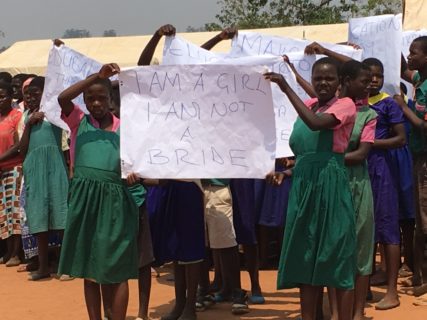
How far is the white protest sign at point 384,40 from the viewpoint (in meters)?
6.62

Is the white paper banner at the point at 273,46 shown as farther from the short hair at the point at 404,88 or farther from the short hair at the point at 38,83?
the short hair at the point at 38,83

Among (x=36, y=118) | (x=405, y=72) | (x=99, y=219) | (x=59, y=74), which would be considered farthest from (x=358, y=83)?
(x=36, y=118)

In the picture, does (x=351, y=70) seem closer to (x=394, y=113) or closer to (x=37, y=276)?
(x=394, y=113)

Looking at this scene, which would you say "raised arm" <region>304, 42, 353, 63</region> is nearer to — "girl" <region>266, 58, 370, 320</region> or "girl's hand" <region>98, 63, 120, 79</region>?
"girl" <region>266, 58, 370, 320</region>

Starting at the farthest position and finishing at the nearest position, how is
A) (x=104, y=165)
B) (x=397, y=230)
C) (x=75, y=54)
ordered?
(x=75, y=54)
(x=397, y=230)
(x=104, y=165)

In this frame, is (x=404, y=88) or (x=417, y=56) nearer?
(x=417, y=56)

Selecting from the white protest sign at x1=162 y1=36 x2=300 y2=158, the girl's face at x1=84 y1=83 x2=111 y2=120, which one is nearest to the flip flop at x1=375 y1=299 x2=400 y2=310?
the white protest sign at x1=162 y1=36 x2=300 y2=158

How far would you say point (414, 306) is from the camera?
611cm

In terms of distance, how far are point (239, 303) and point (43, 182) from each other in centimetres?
267

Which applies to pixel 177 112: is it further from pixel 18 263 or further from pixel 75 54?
pixel 18 263

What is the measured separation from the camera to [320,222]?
4.77 meters

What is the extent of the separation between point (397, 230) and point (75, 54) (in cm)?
301

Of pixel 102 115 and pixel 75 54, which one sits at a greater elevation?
pixel 75 54

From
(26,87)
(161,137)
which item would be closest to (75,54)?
(26,87)
